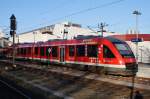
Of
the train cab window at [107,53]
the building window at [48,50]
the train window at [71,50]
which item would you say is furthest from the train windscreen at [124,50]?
the building window at [48,50]

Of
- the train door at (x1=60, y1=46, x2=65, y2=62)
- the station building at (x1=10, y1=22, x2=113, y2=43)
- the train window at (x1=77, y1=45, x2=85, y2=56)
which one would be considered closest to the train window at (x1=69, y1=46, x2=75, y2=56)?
the train window at (x1=77, y1=45, x2=85, y2=56)

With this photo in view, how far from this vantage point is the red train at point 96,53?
26.6 meters

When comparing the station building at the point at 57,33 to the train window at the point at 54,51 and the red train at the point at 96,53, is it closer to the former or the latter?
the train window at the point at 54,51

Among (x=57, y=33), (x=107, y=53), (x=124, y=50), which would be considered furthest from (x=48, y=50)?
(x=57, y=33)

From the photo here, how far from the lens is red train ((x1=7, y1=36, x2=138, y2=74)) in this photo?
26562 millimetres

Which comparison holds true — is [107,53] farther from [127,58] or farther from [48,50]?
[48,50]

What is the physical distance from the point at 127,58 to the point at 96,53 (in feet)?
9.84

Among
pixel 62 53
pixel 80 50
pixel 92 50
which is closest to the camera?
pixel 92 50

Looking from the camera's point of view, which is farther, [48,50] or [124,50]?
[48,50]

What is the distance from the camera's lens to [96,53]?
28.8 m

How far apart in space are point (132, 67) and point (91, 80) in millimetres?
3734

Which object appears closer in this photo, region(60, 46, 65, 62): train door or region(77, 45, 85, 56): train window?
region(77, 45, 85, 56): train window

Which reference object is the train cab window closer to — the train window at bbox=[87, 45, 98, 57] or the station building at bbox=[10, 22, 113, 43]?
the train window at bbox=[87, 45, 98, 57]

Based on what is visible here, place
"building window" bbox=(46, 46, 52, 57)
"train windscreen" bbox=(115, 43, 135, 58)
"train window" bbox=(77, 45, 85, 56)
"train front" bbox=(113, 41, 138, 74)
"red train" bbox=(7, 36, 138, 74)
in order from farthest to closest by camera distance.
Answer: "building window" bbox=(46, 46, 52, 57), "train window" bbox=(77, 45, 85, 56), "train windscreen" bbox=(115, 43, 135, 58), "red train" bbox=(7, 36, 138, 74), "train front" bbox=(113, 41, 138, 74)
